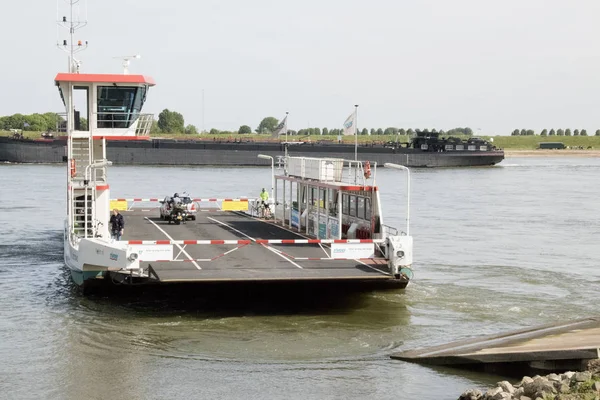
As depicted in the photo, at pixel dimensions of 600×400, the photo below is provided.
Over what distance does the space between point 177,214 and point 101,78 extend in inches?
374

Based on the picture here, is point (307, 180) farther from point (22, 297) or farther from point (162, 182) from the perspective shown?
point (162, 182)

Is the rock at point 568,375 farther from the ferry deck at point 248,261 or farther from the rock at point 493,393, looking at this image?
the ferry deck at point 248,261

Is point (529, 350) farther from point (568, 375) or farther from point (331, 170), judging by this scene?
point (331, 170)

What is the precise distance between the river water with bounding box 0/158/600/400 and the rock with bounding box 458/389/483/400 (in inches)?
38.3

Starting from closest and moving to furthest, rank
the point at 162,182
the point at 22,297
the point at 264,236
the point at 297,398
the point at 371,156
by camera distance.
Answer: the point at 297,398
the point at 22,297
the point at 264,236
the point at 162,182
the point at 371,156

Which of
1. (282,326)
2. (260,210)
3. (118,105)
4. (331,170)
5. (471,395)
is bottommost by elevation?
(282,326)

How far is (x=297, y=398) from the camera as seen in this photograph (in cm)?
1584

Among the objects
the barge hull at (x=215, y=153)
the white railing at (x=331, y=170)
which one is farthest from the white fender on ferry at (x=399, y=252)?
the barge hull at (x=215, y=153)

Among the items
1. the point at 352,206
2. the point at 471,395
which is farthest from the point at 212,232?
the point at 471,395

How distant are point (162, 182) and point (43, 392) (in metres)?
68.0

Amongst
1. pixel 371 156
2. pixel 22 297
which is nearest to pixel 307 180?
pixel 22 297

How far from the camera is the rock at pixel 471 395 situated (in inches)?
566

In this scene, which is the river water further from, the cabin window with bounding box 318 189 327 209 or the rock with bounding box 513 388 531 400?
the cabin window with bounding box 318 189 327 209

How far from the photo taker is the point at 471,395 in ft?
47.6
